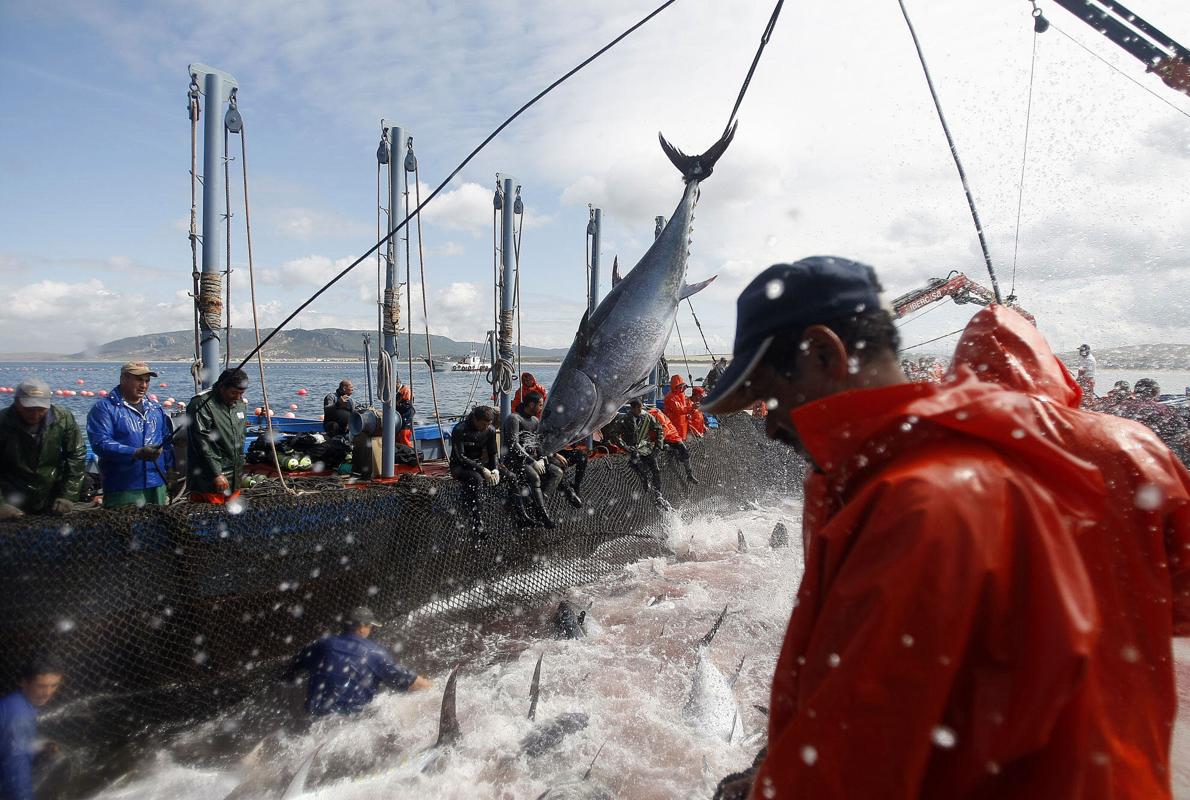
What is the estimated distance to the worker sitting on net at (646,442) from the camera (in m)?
9.65

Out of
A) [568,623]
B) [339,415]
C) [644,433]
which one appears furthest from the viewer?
[339,415]

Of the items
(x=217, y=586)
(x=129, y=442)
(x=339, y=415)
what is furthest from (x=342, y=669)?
(x=339, y=415)

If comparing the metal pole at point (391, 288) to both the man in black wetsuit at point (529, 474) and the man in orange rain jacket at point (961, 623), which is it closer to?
the man in black wetsuit at point (529, 474)

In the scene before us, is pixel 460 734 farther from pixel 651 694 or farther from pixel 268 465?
pixel 268 465

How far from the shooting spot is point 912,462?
0.96 metres

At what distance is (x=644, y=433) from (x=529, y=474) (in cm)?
303

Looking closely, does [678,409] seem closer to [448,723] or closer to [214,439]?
[214,439]

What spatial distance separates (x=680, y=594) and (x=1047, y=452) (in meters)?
7.79

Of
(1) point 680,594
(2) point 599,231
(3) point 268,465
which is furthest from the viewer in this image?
(2) point 599,231

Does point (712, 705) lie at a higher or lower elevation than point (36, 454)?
lower

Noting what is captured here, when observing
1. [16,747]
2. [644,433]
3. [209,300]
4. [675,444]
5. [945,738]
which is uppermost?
[209,300]

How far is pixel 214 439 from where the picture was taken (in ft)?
19.6

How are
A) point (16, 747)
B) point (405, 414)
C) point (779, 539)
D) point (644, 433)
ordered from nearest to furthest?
point (16, 747) < point (644, 433) < point (779, 539) < point (405, 414)

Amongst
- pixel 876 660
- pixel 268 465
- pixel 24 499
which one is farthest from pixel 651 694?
pixel 268 465
